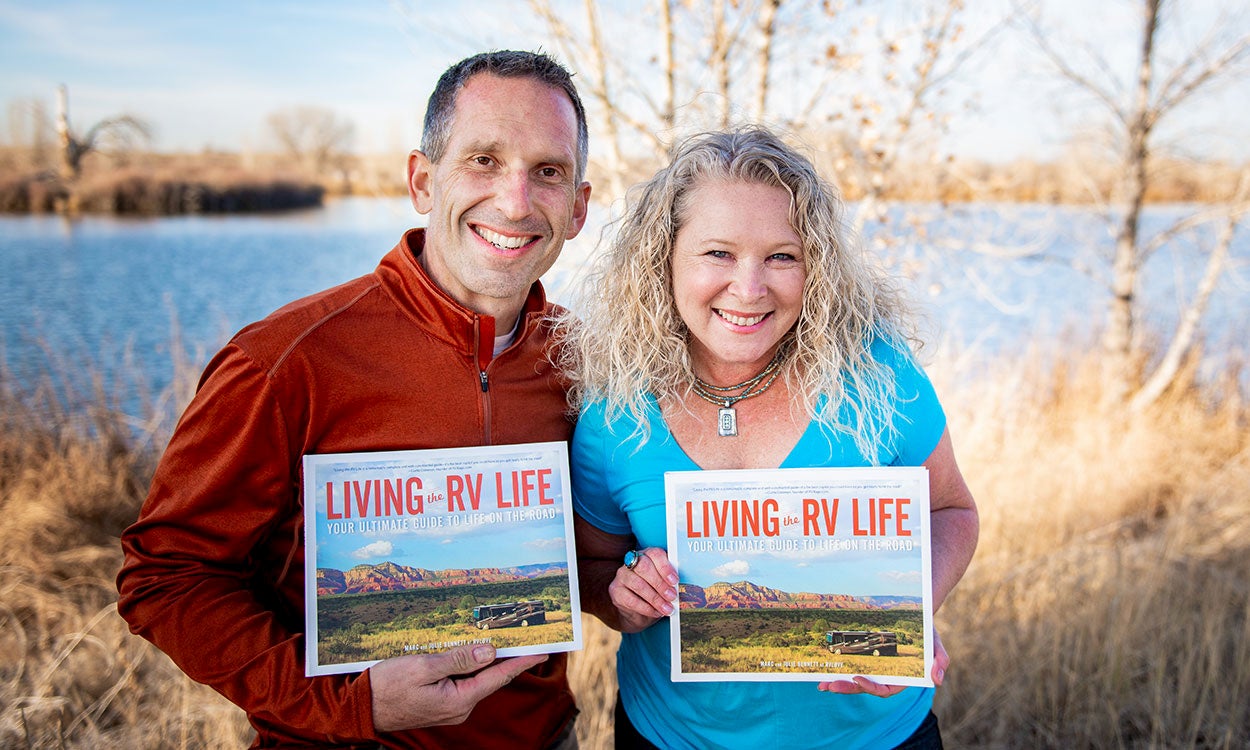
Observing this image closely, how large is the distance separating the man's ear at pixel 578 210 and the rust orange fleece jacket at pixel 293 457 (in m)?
0.38

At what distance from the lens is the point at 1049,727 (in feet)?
11.3

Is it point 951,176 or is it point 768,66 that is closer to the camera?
point 768,66

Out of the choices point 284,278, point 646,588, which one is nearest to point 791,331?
point 646,588

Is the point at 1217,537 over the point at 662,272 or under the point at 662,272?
under

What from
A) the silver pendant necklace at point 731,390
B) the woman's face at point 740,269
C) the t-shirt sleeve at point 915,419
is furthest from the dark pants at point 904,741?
the woman's face at point 740,269

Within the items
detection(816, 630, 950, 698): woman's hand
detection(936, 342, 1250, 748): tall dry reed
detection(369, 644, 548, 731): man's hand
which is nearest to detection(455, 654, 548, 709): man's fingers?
detection(369, 644, 548, 731): man's hand

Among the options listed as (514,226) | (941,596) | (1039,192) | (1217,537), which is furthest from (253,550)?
(1039,192)

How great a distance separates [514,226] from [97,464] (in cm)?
481

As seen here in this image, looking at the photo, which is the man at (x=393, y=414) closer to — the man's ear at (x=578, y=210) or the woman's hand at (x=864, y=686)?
the man's ear at (x=578, y=210)

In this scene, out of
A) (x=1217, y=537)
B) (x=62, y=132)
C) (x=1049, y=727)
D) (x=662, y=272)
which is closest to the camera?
(x=662, y=272)

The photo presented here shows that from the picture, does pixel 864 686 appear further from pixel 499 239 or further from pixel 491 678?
pixel 499 239

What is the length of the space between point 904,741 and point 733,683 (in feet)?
1.55

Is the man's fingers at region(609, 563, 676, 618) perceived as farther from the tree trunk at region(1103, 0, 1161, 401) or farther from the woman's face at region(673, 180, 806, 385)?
the tree trunk at region(1103, 0, 1161, 401)

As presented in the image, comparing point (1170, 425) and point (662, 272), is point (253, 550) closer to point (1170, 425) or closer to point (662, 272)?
point (662, 272)
